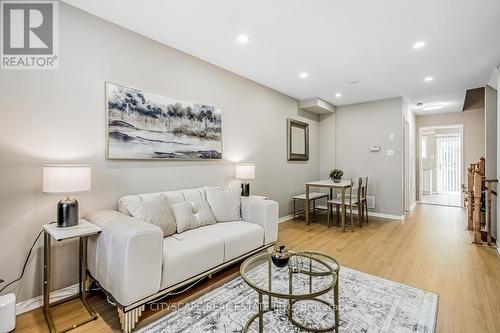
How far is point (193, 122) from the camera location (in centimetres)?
315

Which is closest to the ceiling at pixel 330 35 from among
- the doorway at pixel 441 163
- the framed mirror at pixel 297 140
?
the framed mirror at pixel 297 140

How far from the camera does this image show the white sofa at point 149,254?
5.41 ft

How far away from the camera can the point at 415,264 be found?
278 centimetres

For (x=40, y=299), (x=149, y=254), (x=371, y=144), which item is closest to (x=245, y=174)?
(x=149, y=254)

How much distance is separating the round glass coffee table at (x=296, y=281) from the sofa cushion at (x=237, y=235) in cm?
26

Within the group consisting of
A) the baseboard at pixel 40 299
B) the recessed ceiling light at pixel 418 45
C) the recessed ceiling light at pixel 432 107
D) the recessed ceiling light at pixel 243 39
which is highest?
the recessed ceiling light at pixel 432 107

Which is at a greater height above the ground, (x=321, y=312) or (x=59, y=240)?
(x=59, y=240)

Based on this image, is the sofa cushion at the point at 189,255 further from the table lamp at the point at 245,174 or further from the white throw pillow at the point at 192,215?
the table lamp at the point at 245,174

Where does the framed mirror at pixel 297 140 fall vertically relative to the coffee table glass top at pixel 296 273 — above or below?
above

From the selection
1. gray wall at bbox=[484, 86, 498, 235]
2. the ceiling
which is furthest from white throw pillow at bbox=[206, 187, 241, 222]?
gray wall at bbox=[484, 86, 498, 235]

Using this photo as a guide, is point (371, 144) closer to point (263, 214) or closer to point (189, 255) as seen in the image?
point (263, 214)

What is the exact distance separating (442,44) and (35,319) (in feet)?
15.6

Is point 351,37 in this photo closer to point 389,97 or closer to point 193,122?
point 193,122

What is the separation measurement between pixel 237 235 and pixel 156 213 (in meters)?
0.83
